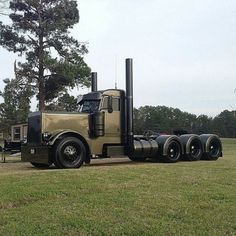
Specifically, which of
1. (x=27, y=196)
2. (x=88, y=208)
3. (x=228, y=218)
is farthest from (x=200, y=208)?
(x=27, y=196)

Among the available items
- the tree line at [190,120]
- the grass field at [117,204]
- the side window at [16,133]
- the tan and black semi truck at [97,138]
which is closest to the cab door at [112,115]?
the tan and black semi truck at [97,138]

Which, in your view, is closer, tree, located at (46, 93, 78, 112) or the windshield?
the windshield

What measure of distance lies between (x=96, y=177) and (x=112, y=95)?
5524 mm

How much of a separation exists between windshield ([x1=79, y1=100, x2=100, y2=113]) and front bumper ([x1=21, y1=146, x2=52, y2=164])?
2.25 metres

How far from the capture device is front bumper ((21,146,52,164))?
14945 millimetres

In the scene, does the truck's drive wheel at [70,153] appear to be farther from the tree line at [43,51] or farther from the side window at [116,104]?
the tree line at [43,51]

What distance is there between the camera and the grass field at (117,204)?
7.58m

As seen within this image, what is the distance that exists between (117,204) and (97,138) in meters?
7.40

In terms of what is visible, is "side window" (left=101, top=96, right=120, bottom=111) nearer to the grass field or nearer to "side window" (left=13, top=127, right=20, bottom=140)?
the grass field

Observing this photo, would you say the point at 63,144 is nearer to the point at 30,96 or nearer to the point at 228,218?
the point at 228,218

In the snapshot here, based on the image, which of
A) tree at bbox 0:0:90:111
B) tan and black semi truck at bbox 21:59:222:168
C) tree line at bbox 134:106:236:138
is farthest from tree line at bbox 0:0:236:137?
tree line at bbox 134:106:236:138

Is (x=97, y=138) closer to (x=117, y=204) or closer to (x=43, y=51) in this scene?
(x=117, y=204)

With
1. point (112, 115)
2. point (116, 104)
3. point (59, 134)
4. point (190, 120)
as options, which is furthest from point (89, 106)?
point (190, 120)

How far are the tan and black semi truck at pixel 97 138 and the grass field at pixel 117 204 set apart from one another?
9.69ft
